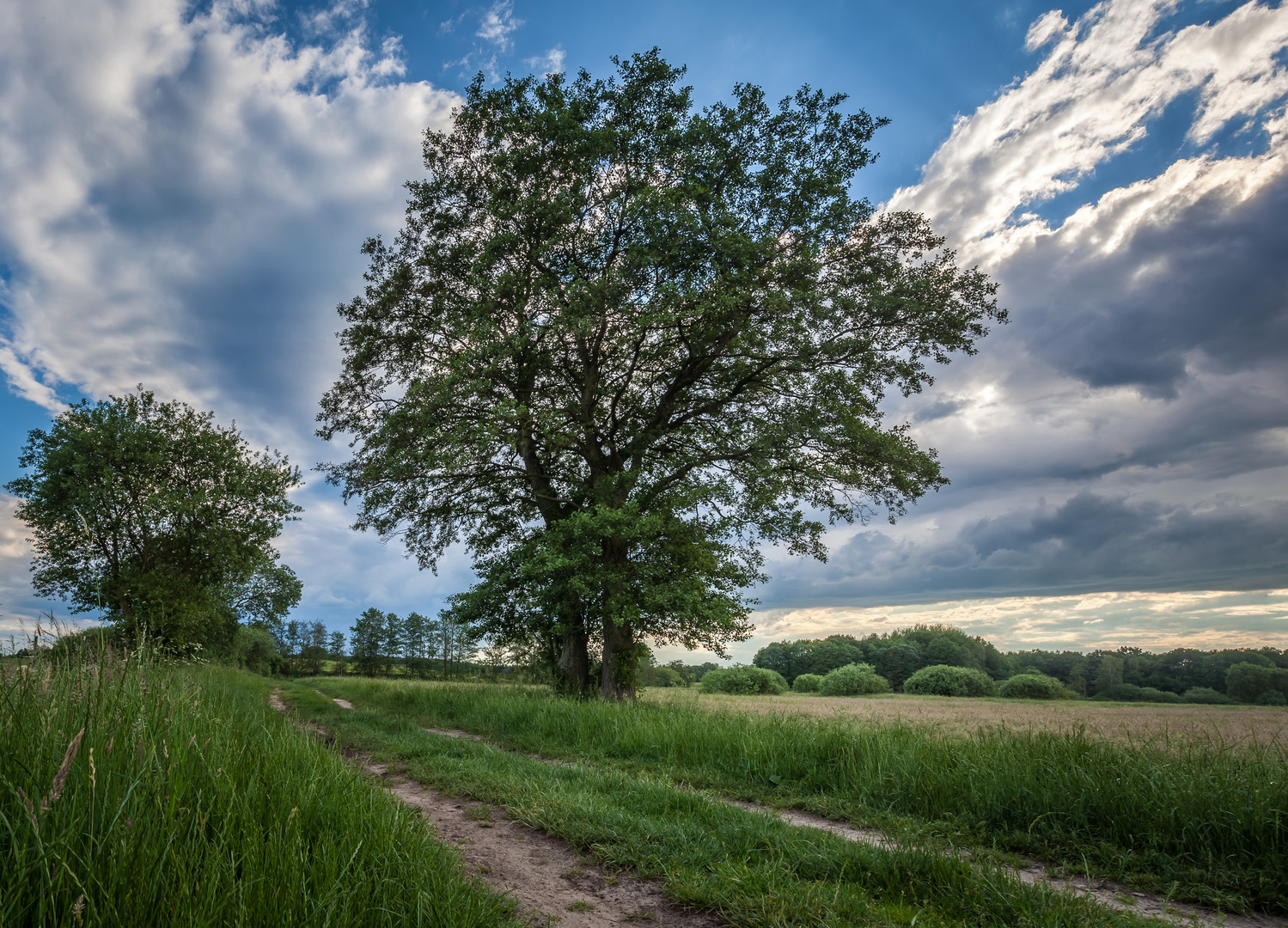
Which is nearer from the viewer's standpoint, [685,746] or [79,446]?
[685,746]

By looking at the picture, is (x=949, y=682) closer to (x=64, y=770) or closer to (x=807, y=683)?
(x=807, y=683)

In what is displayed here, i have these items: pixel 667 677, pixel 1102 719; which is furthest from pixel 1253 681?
pixel 667 677

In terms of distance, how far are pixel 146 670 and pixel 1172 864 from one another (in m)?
8.00

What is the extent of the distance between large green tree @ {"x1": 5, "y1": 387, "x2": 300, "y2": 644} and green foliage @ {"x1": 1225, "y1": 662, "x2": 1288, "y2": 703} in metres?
41.0

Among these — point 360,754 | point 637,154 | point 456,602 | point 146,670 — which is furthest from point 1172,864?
point 637,154

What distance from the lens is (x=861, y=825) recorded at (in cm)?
509

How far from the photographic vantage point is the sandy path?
10.8 feet

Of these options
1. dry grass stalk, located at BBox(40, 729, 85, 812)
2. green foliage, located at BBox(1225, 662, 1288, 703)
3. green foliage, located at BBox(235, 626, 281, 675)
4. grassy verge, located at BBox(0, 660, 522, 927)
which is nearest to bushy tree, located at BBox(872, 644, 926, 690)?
green foliage, located at BBox(1225, 662, 1288, 703)

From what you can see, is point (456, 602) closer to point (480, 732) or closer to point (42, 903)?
point (480, 732)

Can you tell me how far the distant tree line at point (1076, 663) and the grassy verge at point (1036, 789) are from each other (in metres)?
23.6

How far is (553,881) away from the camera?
3.80 metres

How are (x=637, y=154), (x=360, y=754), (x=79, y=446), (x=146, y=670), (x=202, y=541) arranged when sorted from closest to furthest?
(x=146, y=670) → (x=360, y=754) → (x=637, y=154) → (x=79, y=446) → (x=202, y=541)

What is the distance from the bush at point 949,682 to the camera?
110 ft

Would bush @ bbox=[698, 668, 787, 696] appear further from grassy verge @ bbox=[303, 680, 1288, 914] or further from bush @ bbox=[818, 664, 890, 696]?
grassy verge @ bbox=[303, 680, 1288, 914]
